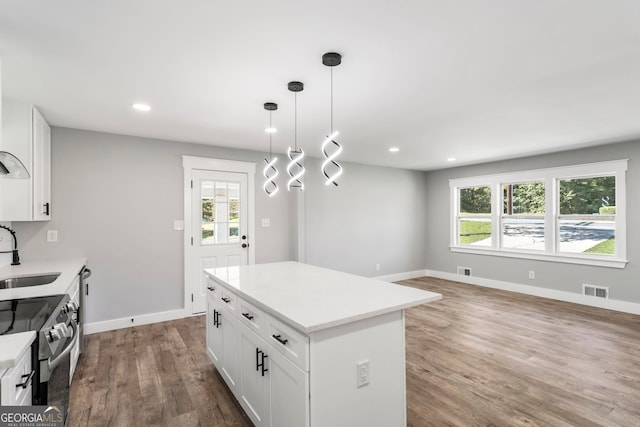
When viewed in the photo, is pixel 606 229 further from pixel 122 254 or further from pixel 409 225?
pixel 122 254

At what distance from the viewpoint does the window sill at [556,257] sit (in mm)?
4602

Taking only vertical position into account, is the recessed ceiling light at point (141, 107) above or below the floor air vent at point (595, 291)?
above

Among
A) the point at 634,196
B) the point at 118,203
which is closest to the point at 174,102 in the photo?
the point at 118,203

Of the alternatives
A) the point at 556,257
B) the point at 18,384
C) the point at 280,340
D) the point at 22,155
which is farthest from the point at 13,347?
the point at 556,257

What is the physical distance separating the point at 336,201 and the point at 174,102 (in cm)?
349

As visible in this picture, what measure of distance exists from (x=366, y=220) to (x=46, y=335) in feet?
17.6

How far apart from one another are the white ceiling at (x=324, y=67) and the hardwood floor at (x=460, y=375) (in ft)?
7.83

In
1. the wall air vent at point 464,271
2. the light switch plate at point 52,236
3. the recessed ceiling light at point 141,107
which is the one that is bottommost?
the wall air vent at point 464,271

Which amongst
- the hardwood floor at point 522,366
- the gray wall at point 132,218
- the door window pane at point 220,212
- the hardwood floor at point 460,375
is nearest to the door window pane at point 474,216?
the hardwood floor at point 522,366

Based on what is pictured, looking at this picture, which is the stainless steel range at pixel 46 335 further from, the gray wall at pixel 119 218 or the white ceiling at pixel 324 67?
the gray wall at pixel 119 218

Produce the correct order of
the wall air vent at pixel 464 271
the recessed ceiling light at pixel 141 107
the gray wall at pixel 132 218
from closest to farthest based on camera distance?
the recessed ceiling light at pixel 141 107 → the gray wall at pixel 132 218 → the wall air vent at pixel 464 271

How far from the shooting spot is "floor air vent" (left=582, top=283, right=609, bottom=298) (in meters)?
4.67

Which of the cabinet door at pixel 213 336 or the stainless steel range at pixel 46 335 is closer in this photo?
the stainless steel range at pixel 46 335

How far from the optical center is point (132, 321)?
4.00 metres
